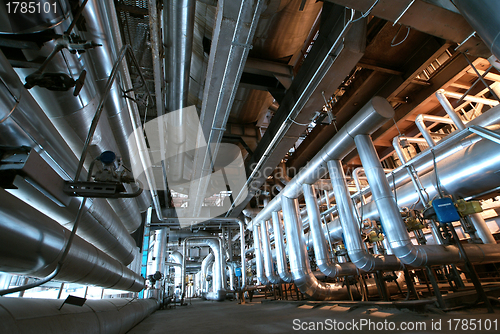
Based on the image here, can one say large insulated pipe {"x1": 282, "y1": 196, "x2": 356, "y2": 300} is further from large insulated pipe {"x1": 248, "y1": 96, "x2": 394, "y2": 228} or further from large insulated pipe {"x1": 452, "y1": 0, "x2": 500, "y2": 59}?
large insulated pipe {"x1": 452, "y1": 0, "x2": 500, "y2": 59}

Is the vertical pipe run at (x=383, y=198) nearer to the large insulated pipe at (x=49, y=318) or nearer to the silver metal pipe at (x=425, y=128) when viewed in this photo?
the silver metal pipe at (x=425, y=128)

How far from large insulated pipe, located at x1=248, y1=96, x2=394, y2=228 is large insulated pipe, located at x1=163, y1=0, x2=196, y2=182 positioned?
2.28 metres

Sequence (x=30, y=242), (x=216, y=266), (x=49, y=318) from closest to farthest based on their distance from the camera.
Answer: (x=30, y=242), (x=49, y=318), (x=216, y=266)

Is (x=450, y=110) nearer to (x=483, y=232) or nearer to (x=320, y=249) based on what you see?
(x=483, y=232)

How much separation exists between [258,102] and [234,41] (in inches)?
87.3

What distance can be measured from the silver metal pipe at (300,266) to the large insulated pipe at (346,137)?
39 cm

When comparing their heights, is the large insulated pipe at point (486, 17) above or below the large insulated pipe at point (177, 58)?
below

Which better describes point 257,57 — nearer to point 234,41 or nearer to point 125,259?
point 234,41

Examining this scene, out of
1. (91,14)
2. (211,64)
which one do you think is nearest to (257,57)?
(211,64)

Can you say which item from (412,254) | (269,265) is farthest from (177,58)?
(269,265)

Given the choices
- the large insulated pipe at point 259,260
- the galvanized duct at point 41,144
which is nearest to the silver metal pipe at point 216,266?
the large insulated pipe at point 259,260

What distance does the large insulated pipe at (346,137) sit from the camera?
3.04 meters

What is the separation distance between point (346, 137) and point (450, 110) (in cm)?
151
